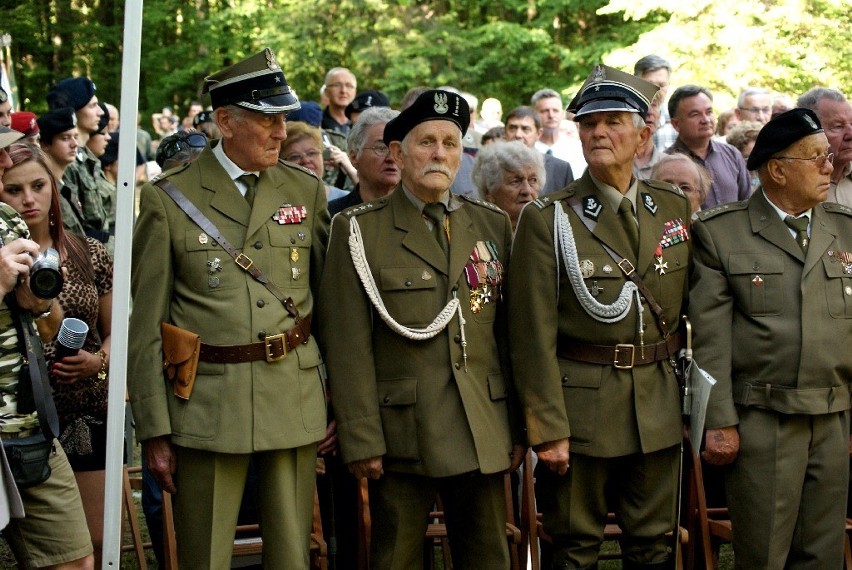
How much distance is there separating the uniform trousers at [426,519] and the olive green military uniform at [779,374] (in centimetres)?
93

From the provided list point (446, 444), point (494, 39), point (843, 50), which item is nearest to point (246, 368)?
point (446, 444)

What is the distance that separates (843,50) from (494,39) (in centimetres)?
794

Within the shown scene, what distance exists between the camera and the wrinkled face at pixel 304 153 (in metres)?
6.23

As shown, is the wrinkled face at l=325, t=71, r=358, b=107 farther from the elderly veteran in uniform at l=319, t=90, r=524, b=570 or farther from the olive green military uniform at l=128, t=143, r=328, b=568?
the olive green military uniform at l=128, t=143, r=328, b=568

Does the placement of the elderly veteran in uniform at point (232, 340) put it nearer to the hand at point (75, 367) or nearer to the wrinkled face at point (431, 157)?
the wrinkled face at point (431, 157)

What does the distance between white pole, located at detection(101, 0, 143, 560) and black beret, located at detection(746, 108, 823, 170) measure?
8.08 ft

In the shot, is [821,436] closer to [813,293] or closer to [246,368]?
[813,293]

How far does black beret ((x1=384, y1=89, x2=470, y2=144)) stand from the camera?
4.54m

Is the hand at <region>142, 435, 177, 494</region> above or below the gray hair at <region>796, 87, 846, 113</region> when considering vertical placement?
below

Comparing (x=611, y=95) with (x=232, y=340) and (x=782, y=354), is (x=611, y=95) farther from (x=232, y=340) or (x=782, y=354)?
(x=232, y=340)

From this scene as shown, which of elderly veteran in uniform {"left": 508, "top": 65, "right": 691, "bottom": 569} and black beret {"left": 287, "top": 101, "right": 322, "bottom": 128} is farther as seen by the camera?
black beret {"left": 287, "top": 101, "right": 322, "bottom": 128}

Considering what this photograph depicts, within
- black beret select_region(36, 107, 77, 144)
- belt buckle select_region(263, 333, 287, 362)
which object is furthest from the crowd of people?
black beret select_region(36, 107, 77, 144)

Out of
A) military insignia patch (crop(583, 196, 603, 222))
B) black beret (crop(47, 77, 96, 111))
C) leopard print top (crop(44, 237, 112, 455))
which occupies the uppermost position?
black beret (crop(47, 77, 96, 111))

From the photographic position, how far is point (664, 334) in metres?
4.67
